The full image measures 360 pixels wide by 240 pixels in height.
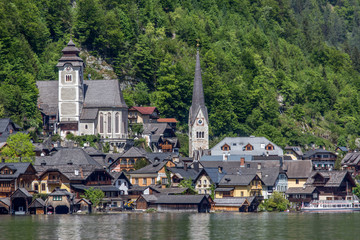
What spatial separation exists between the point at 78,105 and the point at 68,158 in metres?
28.3

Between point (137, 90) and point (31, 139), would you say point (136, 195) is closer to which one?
point (31, 139)

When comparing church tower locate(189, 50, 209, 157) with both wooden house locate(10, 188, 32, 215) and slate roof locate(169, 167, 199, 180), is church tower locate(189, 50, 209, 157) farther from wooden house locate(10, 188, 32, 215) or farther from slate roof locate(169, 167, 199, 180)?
wooden house locate(10, 188, 32, 215)

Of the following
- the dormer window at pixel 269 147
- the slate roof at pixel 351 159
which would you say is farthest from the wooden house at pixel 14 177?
the slate roof at pixel 351 159

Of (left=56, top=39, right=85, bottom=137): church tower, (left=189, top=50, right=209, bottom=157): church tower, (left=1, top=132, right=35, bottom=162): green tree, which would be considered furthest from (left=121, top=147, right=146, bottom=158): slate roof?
(left=189, top=50, right=209, bottom=157): church tower

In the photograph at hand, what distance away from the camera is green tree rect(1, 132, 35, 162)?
12100cm

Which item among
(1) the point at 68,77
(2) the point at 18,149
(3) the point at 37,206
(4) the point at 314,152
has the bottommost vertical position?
(3) the point at 37,206

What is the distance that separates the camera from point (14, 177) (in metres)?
111

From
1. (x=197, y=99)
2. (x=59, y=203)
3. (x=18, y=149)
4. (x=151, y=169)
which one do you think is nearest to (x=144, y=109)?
(x=197, y=99)

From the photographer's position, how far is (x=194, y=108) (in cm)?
16338

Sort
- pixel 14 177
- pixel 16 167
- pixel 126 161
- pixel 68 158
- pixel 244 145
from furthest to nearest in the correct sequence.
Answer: pixel 244 145 < pixel 126 161 < pixel 68 158 < pixel 16 167 < pixel 14 177

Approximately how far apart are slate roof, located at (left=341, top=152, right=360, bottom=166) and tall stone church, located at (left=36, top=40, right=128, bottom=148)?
37.6m

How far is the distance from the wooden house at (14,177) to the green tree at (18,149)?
250 inches

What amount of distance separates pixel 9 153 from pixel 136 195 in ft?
56.8

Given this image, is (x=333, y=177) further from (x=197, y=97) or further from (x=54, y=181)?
(x=197, y=97)
